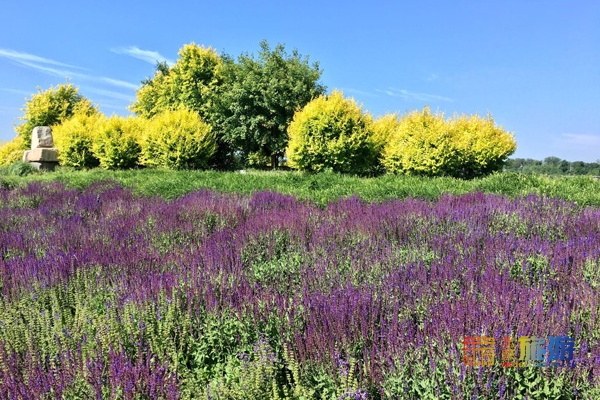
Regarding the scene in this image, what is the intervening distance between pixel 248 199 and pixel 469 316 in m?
5.63

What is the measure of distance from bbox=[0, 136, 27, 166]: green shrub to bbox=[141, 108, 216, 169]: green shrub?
19.7 metres

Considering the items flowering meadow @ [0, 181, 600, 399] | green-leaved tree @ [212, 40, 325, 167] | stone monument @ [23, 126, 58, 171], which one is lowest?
flowering meadow @ [0, 181, 600, 399]

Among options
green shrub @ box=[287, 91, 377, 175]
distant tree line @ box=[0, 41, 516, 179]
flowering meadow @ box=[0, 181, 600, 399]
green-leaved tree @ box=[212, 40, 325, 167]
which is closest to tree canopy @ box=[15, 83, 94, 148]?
distant tree line @ box=[0, 41, 516, 179]

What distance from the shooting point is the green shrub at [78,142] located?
84.1 ft

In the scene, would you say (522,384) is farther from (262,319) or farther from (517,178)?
(517,178)

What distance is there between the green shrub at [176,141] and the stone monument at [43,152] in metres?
7.38

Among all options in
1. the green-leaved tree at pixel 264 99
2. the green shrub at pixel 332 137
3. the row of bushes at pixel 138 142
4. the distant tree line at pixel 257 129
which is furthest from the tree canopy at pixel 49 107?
the green shrub at pixel 332 137

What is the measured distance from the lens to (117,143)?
23.8 m

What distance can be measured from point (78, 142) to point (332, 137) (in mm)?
17120

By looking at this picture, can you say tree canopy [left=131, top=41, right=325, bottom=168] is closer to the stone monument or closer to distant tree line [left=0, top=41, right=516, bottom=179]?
distant tree line [left=0, top=41, right=516, bottom=179]

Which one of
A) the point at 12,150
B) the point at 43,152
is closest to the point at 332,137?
the point at 43,152

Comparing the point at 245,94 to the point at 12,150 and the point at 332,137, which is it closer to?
the point at 332,137

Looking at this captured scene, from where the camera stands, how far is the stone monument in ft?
80.2

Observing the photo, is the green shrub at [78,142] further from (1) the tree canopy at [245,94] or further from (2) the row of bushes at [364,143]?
(2) the row of bushes at [364,143]
